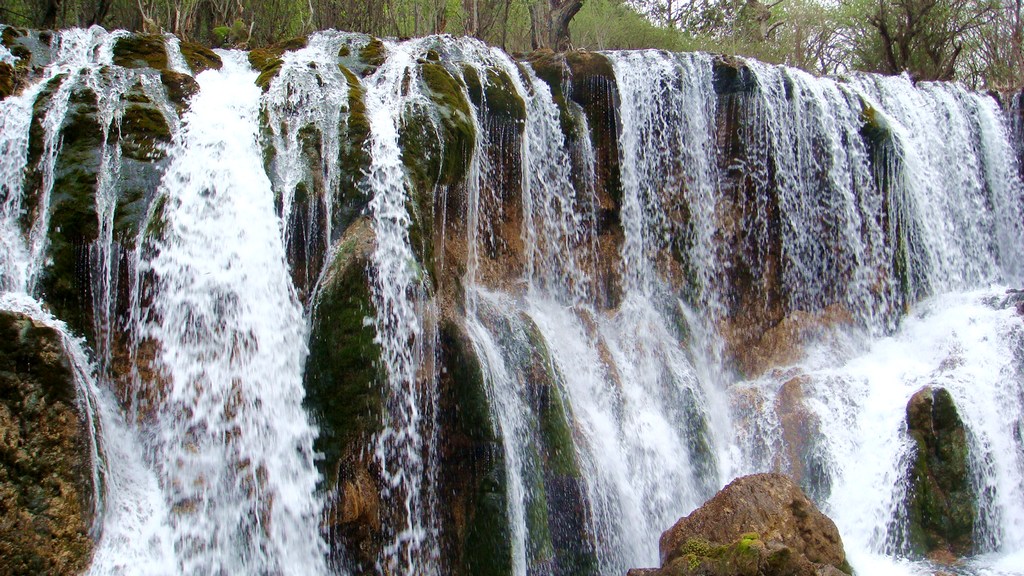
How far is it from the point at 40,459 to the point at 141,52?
17.3 feet

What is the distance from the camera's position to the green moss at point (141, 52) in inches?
326

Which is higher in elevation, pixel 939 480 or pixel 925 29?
pixel 925 29

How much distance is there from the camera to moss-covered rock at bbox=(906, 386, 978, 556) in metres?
7.57

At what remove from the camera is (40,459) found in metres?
4.92

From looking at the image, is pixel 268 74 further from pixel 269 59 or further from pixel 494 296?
pixel 494 296

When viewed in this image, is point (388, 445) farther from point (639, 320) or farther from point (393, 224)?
point (639, 320)

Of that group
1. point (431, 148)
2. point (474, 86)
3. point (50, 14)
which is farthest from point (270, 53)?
point (50, 14)

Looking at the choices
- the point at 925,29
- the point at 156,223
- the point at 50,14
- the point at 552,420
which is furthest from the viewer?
the point at 925,29

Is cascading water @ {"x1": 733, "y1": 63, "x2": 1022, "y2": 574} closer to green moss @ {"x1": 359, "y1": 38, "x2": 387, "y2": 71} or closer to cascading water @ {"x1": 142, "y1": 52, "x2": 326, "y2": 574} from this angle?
green moss @ {"x1": 359, "y1": 38, "x2": 387, "y2": 71}

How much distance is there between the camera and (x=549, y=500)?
22.3 ft

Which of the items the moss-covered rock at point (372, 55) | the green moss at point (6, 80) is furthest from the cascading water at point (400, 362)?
the green moss at point (6, 80)

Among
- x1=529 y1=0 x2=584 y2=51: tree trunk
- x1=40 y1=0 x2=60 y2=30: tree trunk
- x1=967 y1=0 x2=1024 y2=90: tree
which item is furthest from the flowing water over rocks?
x1=967 y1=0 x2=1024 y2=90: tree

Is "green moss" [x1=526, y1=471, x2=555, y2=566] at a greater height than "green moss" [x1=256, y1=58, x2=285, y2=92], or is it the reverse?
"green moss" [x1=256, y1=58, x2=285, y2=92]

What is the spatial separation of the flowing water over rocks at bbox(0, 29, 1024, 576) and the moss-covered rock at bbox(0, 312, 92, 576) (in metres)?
0.15
